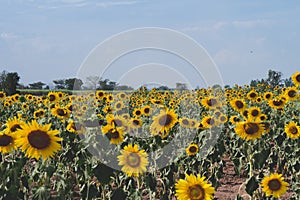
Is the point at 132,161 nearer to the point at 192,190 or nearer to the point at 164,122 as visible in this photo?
the point at 192,190

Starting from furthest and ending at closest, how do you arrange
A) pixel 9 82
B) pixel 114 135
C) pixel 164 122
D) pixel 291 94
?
1. pixel 9 82
2. pixel 291 94
3. pixel 164 122
4. pixel 114 135

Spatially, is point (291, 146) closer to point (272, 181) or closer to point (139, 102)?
point (272, 181)

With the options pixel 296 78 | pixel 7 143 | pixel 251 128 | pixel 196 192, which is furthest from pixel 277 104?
pixel 7 143

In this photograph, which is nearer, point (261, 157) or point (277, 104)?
point (261, 157)

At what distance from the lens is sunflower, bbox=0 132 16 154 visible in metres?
4.45

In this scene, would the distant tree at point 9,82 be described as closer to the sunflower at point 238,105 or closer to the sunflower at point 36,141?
the sunflower at point 238,105

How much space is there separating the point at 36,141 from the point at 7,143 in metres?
0.53

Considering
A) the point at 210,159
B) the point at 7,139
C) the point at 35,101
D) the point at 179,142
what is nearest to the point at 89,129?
the point at 7,139

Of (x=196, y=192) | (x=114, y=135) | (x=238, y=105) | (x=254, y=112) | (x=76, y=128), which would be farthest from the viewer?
(x=238, y=105)

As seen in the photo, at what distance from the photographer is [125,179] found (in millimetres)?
5441

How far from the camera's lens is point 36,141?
408 centimetres

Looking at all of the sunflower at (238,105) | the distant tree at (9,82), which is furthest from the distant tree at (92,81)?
the distant tree at (9,82)

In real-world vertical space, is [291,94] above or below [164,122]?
above

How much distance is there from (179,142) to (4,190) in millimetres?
6357
